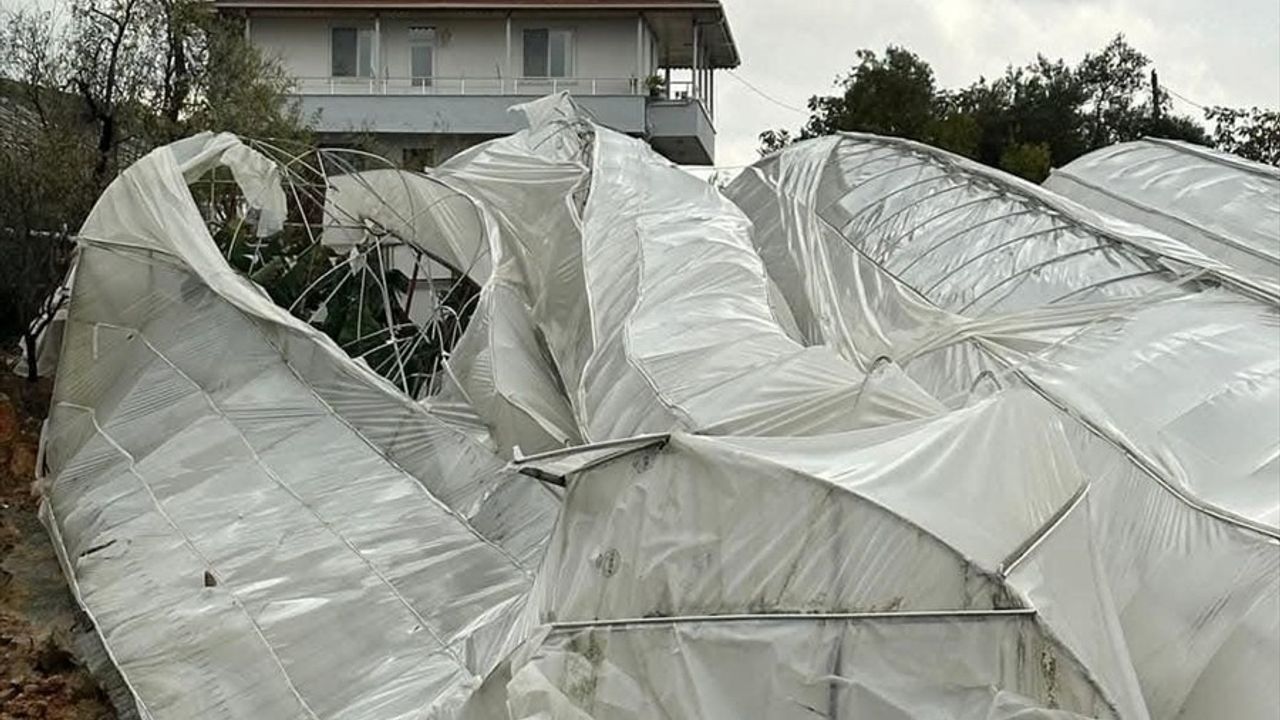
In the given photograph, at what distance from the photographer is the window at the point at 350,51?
2939cm

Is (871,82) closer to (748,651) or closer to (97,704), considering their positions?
(97,704)

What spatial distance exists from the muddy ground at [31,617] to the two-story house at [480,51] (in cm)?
Result: 1734

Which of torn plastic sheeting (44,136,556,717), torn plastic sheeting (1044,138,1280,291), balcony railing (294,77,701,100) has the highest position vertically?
balcony railing (294,77,701,100)

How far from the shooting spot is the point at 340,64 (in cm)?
2950

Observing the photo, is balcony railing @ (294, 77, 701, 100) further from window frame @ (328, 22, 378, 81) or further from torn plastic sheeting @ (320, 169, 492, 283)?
torn plastic sheeting @ (320, 169, 492, 283)

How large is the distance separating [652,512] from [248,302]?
5.34 metres

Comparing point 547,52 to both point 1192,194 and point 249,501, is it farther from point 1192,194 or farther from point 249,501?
point 249,501

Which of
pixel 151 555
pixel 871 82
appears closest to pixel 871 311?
pixel 151 555

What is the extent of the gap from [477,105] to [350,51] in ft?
11.8

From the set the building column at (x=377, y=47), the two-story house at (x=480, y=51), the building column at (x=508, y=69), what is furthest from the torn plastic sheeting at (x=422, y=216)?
the building column at (x=377, y=47)

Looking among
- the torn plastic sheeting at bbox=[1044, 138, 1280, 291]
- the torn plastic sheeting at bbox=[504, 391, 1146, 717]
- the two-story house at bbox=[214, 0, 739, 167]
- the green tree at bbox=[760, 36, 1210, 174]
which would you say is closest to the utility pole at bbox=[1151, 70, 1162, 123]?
the green tree at bbox=[760, 36, 1210, 174]

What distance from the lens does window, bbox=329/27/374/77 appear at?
1157 inches

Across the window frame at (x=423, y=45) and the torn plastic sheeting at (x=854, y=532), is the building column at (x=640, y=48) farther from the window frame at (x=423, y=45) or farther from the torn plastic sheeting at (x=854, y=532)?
the torn plastic sheeting at (x=854, y=532)

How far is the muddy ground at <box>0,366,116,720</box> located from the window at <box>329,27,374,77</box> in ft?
60.2
